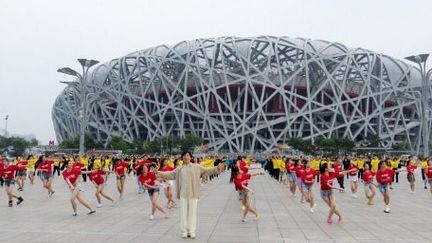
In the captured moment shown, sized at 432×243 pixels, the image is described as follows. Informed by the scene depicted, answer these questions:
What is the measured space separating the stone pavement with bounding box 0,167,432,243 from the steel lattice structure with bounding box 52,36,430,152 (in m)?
61.3

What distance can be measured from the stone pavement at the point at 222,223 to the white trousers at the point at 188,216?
22 cm

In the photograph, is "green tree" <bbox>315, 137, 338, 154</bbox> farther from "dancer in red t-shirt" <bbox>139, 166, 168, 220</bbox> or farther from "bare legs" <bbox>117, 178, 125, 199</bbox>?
"dancer in red t-shirt" <bbox>139, 166, 168, 220</bbox>

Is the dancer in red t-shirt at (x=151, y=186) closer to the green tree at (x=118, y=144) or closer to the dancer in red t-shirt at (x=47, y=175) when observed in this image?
the dancer in red t-shirt at (x=47, y=175)

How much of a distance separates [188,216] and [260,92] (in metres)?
71.3

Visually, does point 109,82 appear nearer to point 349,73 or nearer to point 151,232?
point 349,73

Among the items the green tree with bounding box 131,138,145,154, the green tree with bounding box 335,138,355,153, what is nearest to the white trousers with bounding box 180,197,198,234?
the green tree with bounding box 335,138,355,153

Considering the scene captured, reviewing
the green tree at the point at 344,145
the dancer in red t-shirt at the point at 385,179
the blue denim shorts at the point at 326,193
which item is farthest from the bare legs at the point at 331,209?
the green tree at the point at 344,145

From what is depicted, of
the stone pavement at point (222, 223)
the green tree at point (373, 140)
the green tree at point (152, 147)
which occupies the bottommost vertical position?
the stone pavement at point (222, 223)

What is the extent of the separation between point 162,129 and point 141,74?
886cm

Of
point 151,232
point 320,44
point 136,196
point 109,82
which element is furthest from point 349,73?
point 151,232

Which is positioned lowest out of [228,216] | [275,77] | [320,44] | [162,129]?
[228,216]

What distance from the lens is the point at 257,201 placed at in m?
17.3

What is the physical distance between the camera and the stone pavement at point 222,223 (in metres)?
9.53

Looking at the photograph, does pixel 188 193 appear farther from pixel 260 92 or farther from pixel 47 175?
pixel 260 92
